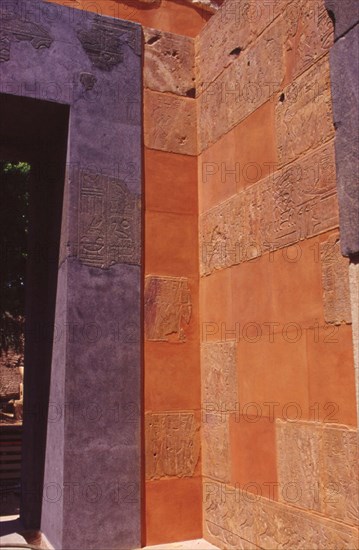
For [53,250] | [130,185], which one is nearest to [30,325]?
[53,250]

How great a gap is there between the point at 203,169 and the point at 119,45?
111 centimetres

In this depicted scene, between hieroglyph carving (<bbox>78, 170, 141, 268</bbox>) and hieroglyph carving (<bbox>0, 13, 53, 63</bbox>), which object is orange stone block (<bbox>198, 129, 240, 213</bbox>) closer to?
hieroglyph carving (<bbox>78, 170, 141, 268</bbox>)

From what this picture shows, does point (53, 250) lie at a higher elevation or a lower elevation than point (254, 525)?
higher

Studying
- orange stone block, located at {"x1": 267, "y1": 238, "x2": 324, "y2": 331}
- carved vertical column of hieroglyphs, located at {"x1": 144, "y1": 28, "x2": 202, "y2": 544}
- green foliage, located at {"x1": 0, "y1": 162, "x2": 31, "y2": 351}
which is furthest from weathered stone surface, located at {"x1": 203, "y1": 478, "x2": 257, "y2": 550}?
green foliage, located at {"x1": 0, "y1": 162, "x2": 31, "y2": 351}

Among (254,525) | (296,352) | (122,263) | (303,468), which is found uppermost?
(122,263)

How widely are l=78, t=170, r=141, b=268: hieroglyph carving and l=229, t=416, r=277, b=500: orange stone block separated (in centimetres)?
135

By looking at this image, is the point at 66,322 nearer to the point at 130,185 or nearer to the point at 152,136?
the point at 130,185

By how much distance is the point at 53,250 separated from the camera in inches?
172

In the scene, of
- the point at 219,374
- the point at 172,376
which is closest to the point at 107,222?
the point at 172,376

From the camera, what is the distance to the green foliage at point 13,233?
11.2 m

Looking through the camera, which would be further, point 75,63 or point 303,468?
point 75,63

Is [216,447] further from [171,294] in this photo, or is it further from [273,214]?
[273,214]

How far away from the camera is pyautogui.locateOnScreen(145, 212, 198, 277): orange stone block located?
167 inches

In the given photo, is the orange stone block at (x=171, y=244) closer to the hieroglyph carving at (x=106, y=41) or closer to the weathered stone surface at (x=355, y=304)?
the hieroglyph carving at (x=106, y=41)
